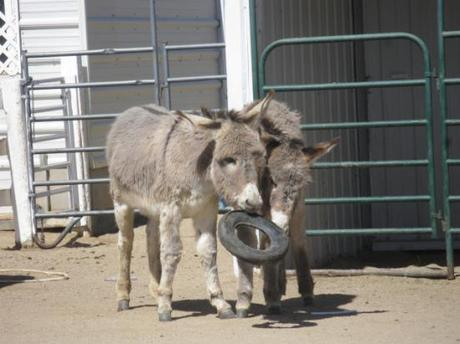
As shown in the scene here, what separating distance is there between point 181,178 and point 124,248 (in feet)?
3.69

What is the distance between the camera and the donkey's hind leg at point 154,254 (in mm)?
9320

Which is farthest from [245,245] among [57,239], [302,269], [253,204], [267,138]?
[57,239]

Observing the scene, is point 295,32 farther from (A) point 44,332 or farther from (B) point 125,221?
(A) point 44,332

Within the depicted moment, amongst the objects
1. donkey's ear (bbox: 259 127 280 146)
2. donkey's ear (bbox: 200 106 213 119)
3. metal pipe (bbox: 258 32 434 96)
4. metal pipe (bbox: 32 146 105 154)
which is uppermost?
metal pipe (bbox: 258 32 434 96)

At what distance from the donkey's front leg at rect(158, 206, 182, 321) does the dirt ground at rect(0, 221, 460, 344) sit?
144 mm

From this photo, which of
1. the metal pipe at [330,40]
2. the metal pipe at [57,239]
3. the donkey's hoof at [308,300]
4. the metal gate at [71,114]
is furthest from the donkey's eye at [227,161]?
the metal pipe at [57,239]

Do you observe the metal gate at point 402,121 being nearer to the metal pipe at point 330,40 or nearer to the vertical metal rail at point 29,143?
the metal pipe at point 330,40

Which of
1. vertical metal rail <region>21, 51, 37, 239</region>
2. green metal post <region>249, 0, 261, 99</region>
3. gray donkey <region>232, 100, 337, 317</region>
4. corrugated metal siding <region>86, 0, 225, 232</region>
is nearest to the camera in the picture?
gray donkey <region>232, 100, 337, 317</region>

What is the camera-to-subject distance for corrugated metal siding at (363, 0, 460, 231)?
1258cm

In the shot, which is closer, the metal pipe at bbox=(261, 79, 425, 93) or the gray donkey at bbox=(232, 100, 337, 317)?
the gray donkey at bbox=(232, 100, 337, 317)

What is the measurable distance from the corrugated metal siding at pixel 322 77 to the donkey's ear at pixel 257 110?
7.19 ft

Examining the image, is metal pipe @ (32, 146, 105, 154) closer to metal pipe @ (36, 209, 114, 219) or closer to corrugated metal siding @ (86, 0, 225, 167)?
metal pipe @ (36, 209, 114, 219)

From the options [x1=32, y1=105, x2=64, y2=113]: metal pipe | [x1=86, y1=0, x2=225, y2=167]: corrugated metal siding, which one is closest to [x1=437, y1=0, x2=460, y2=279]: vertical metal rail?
[x1=32, y1=105, x2=64, y2=113]: metal pipe

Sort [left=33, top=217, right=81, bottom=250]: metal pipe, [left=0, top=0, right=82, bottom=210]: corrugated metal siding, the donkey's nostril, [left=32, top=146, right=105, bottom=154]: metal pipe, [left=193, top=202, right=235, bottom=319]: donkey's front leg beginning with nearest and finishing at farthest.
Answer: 1. the donkey's nostril
2. [left=193, top=202, right=235, bottom=319]: donkey's front leg
3. [left=32, top=146, right=105, bottom=154]: metal pipe
4. [left=33, top=217, right=81, bottom=250]: metal pipe
5. [left=0, top=0, right=82, bottom=210]: corrugated metal siding
